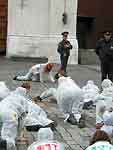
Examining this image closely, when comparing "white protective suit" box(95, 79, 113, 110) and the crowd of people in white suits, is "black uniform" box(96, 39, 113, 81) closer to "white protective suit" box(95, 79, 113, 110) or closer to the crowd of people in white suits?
the crowd of people in white suits

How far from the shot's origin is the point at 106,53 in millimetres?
14836

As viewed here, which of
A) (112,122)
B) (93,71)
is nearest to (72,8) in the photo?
Answer: (93,71)

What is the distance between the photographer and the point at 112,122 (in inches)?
317

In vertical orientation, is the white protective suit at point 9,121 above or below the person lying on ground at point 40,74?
above

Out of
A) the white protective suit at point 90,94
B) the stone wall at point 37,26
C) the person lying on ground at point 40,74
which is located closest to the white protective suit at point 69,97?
the white protective suit at point 90,94

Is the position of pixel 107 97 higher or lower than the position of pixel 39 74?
higher

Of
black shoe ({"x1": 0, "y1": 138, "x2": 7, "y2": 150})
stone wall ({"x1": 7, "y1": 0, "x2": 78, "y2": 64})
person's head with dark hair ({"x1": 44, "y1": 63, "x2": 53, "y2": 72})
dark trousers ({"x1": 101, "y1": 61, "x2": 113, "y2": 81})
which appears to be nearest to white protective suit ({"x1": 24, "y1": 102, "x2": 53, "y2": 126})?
black shoe ({"x1": 0, "y1": 138, "x2": 7, "y2": 150})

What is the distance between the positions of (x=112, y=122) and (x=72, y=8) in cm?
1839

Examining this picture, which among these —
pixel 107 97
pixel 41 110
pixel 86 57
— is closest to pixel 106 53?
pixel 107 97

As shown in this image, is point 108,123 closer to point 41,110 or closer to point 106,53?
point 41,110

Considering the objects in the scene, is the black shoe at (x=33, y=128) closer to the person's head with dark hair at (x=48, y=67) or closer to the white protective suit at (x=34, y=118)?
the white protective suit at (x=34, y=118)

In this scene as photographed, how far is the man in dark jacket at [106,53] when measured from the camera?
14766mm

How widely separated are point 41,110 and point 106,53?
17.8 feet

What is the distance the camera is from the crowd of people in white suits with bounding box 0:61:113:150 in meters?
7.68
